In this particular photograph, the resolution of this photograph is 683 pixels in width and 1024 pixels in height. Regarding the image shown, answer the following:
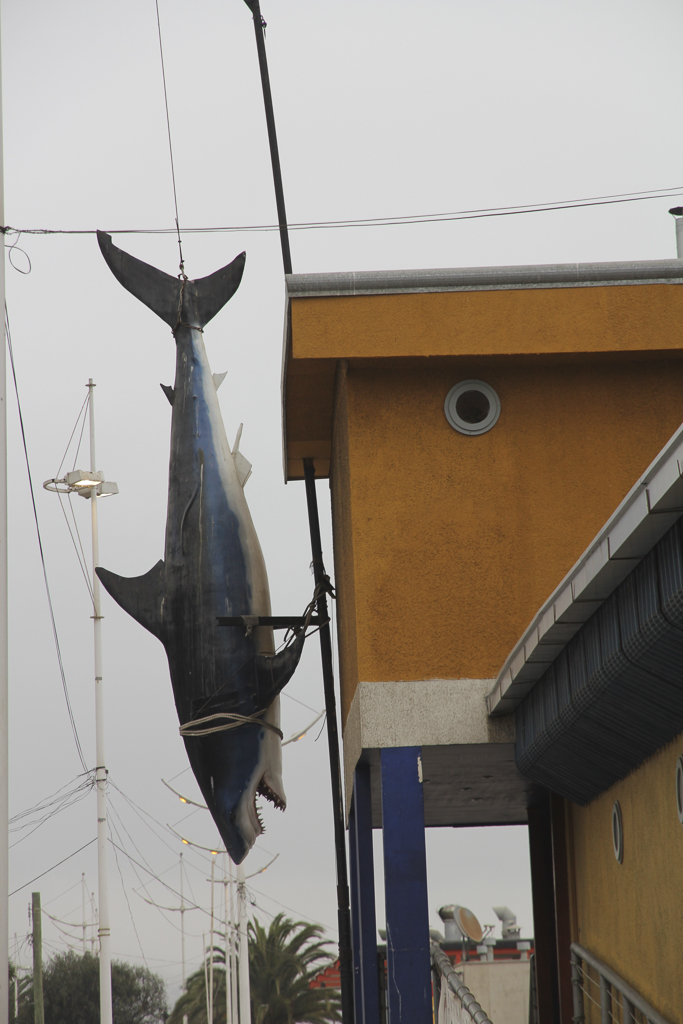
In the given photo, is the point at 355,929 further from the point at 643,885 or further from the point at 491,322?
the point at 491,322

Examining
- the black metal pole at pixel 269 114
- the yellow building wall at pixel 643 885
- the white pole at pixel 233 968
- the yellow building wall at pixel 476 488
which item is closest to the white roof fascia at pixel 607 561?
the yellow building wall at pixel 643 885

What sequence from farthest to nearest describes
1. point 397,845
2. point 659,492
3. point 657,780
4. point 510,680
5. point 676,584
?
point 397,845 < point 510,680 < point 657,780 < point 676,584 < point 659,492

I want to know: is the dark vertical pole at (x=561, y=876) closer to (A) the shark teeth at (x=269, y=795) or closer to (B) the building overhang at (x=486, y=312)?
(A) the shark teeth at (x=269, y=795)

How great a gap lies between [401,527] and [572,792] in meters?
2.61

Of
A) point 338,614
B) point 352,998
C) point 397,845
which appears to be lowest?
point 352,998

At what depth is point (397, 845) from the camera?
9688mm

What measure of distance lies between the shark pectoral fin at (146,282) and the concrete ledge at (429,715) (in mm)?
4922

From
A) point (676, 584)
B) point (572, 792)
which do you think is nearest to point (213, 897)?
point (572, 792)

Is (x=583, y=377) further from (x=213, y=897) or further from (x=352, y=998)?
(x=213, y=897)

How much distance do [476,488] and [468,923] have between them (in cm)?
1348

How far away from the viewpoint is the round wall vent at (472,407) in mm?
10625

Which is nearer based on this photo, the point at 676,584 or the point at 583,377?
the point at 676,584

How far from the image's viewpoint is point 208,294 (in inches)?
512

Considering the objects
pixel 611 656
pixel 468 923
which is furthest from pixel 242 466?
pixel 468 923
